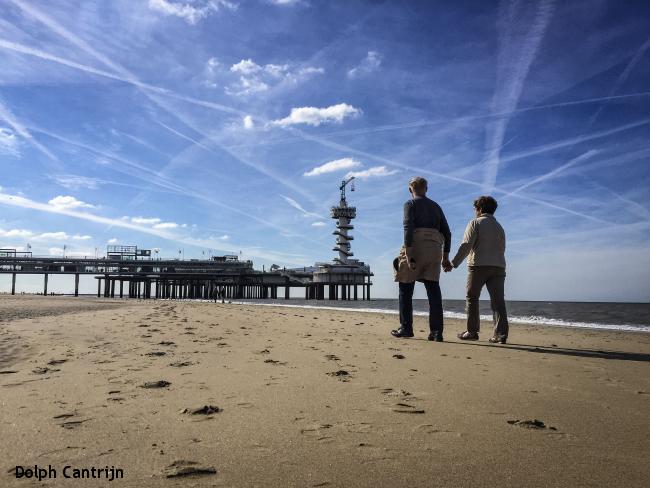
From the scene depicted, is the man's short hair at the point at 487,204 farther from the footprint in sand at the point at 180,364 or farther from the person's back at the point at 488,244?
the footprint in sand at the point at 180,364

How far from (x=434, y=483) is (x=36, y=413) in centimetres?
204

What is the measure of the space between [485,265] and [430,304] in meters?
0.89

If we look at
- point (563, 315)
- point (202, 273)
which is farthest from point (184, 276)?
point (563, 315)

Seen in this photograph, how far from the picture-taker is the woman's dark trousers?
231 inches

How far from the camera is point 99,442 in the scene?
186 centimetres

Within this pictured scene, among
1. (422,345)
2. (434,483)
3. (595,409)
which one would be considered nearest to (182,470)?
(434,483)

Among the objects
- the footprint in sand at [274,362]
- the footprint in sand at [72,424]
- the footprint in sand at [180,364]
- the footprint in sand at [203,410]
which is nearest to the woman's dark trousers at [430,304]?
the footprint in sand at [274,362]

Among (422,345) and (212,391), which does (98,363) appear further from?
(422,345)

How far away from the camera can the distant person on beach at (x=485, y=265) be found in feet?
18.8

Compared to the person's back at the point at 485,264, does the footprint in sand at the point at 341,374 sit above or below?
below

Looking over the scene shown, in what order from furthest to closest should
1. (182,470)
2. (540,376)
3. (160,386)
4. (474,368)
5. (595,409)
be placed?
1. (474,368)
2. (540,376)
3. (160,386)
4. (595,409)
5. (182,470)

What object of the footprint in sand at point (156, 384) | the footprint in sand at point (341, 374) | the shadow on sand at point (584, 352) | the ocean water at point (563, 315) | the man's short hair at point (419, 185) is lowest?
the ocean water at point (563, 315)

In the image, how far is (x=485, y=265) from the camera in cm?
580

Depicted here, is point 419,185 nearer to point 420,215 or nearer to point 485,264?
point 420,215
